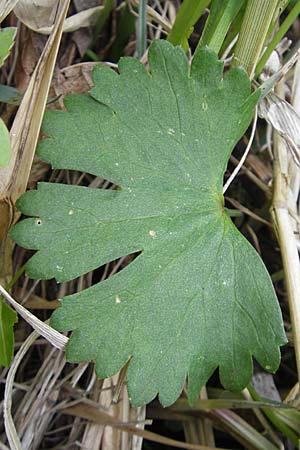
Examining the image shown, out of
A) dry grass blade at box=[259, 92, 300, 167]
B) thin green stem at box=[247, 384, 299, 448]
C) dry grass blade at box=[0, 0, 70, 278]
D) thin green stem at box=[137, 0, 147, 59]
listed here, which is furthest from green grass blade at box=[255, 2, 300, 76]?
thin green stem at box=[247, 384, 299, 448]

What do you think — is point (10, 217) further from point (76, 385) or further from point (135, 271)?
point (76, 385)

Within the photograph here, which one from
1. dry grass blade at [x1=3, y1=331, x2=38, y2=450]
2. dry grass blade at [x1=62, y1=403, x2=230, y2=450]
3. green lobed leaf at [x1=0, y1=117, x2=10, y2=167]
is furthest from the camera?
dry grass blade at [x1=62, y1=403, x2=230, y2=450]

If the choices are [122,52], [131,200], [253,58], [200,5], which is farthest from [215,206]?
[122,52]

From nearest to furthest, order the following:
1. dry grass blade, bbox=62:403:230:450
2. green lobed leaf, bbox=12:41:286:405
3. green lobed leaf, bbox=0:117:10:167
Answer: green lobed leaf, bbox=0:117:10:167 → green lobed leaf, bbox=12:41:286:405 → dry grass blade, bbox=62:403:230:450

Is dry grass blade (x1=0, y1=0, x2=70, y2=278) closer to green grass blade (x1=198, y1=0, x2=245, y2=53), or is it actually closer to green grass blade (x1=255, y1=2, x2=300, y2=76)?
green grass blade (x1=198, y1=0, x2=245, y2=53)

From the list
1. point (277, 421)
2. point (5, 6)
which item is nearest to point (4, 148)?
point (5, 6)

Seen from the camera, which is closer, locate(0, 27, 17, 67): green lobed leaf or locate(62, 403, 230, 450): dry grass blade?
locate(0, 27, 17, 67): green lobed leaf

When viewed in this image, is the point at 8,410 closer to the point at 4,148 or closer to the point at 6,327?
the point at 6,327
